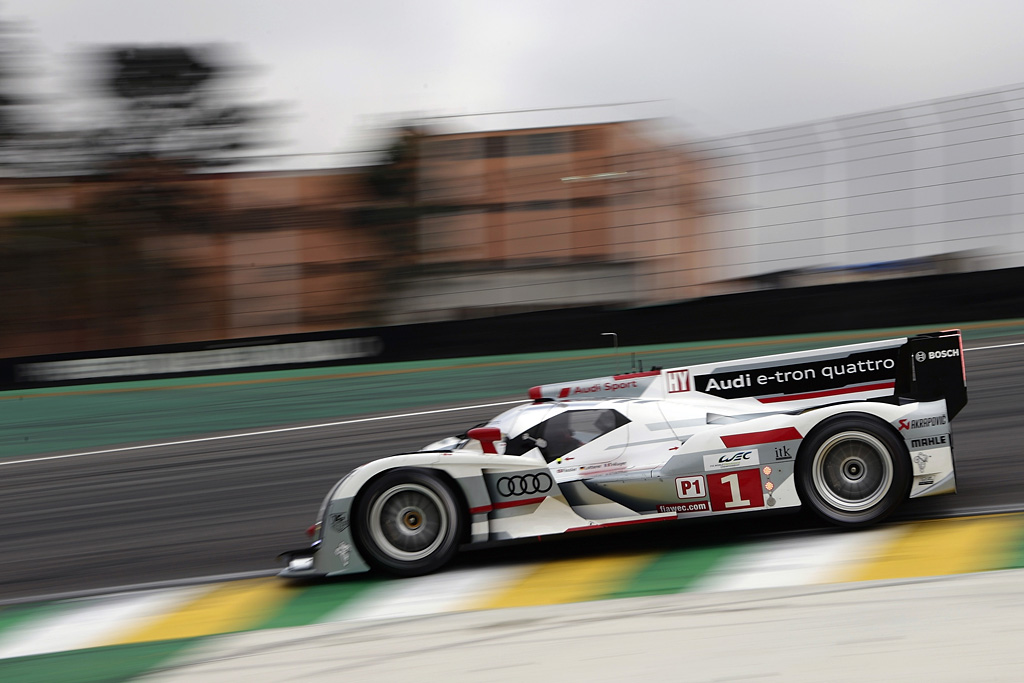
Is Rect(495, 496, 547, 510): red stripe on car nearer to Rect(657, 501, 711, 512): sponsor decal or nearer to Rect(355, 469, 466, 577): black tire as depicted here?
Rect(355, 469, 466, 577): black tire

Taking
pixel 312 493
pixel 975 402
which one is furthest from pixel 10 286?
pixel 975 402

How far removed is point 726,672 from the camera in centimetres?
332

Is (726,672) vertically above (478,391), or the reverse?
(478,391)

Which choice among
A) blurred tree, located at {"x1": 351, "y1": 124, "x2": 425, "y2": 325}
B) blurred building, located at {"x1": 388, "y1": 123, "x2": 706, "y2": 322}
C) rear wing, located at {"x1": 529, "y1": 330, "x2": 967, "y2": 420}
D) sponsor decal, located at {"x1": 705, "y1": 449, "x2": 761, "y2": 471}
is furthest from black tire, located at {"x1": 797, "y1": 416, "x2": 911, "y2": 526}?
blurred tree, located at {"x1": 351, "y1": 124, "x2": 425, "y2": 325}

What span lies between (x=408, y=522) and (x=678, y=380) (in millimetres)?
1699

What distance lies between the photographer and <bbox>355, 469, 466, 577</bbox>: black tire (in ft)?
16.4

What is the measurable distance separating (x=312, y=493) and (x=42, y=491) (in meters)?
→ 2.68

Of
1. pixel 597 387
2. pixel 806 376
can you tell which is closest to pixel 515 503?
pixel 597 387

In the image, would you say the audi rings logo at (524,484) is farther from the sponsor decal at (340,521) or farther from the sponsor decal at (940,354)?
the sponsor decal at (940,354)

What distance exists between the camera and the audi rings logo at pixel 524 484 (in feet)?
16.1

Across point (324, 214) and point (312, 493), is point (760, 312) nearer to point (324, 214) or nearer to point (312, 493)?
point (312, 493)

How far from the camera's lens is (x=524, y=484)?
494 centimetres

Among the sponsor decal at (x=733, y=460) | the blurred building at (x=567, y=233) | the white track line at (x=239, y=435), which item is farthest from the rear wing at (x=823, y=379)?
the blurred building at (x=567, y=233)

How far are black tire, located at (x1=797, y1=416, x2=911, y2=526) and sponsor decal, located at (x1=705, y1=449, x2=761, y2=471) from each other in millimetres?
222
